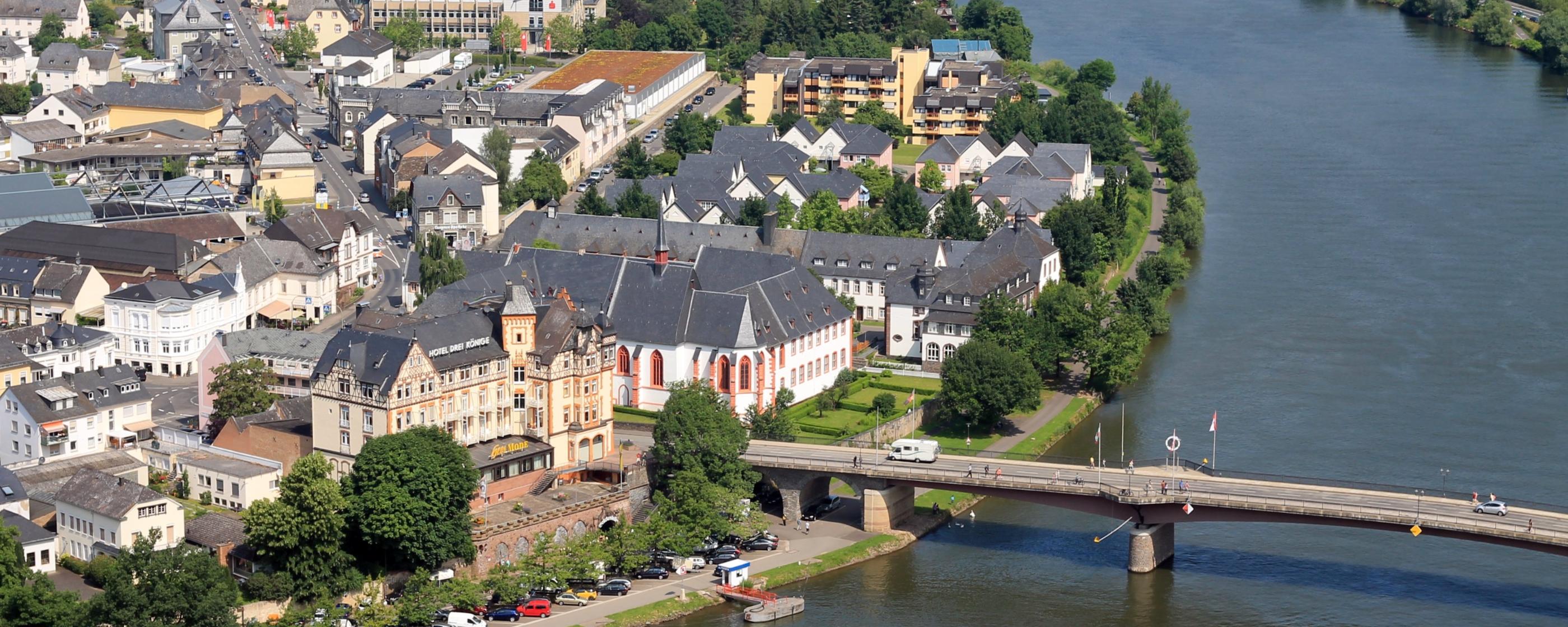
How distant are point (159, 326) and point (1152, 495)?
133 ft

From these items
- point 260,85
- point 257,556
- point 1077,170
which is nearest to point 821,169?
point 1077,170

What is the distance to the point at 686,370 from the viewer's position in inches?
3501

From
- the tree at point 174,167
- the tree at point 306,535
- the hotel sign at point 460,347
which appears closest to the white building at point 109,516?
the tree at point 306,535

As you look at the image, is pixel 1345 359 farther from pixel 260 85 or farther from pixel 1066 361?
pixel 260 85

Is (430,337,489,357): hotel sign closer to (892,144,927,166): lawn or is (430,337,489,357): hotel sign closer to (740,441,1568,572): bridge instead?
(740,441,1568,572): bridge

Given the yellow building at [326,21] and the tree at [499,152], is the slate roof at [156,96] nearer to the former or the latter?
the tree at [499,152]

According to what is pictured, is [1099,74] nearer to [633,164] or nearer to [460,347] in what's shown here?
[633,164]

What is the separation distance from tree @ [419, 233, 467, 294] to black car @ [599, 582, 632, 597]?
2567 centimetres

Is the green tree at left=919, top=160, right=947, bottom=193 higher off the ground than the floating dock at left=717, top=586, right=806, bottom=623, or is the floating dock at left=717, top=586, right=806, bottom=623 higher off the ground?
the green tree at left=919, top=160, right=947, bottom=193

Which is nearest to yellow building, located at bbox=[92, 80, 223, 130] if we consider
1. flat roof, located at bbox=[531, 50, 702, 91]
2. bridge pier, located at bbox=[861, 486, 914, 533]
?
flat roof, located at bbox=[531, 50, 702, 91]

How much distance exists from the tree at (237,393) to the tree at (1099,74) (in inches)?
3016

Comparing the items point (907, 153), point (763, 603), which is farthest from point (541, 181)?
point (763, 603)

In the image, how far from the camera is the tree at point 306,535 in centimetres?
7006

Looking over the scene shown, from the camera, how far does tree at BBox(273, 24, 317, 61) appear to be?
16050 centimetres
